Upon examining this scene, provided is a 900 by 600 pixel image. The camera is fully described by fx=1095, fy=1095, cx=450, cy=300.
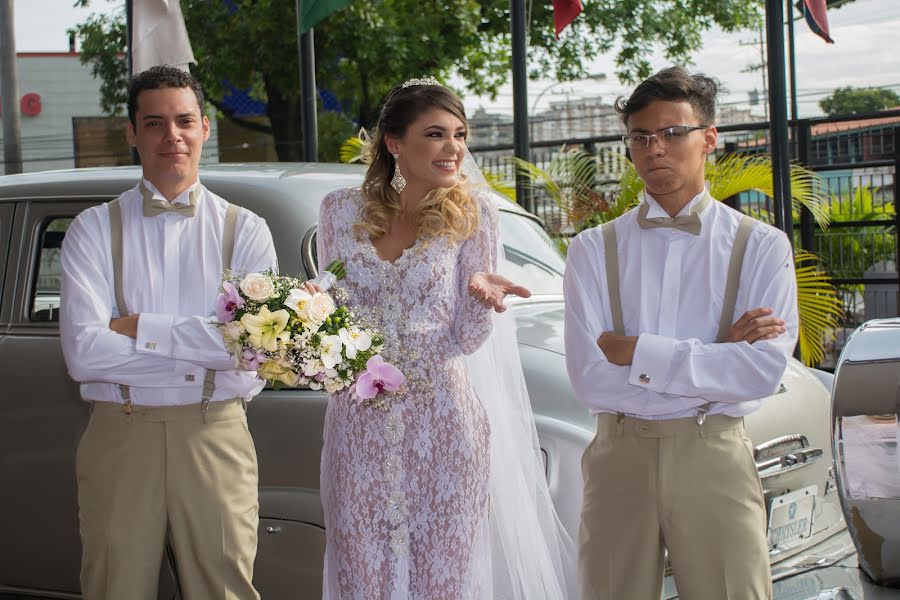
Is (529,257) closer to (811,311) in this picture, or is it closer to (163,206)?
(163,206)

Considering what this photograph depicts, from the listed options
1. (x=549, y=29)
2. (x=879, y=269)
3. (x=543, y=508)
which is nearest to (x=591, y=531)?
(x=543, y=508)

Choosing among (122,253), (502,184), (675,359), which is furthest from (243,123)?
(675,359)

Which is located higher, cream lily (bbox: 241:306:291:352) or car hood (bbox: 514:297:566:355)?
cream lily (bbox: 241:306:291:352)

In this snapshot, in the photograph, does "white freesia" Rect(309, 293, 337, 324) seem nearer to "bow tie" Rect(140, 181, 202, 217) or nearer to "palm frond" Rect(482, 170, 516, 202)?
"bow tie" Rect(140, 181, 202, 217)

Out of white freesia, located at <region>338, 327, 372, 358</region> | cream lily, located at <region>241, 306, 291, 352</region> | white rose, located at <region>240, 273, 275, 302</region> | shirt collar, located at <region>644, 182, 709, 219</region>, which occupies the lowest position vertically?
white freesia, located at <region>338, 327, 372, 358</region>

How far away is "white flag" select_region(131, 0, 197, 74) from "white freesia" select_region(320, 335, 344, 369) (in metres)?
5.17

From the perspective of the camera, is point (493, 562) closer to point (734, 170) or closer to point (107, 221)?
point (107, 221)

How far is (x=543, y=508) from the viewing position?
12.7 ft

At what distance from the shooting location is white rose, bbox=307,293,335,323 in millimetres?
3178

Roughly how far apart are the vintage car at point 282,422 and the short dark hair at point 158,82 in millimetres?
660

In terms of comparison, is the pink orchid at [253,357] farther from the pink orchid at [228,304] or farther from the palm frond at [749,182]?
the palm frond at [749,182]

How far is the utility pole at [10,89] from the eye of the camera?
1470 cm

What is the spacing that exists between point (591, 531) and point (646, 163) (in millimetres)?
1117

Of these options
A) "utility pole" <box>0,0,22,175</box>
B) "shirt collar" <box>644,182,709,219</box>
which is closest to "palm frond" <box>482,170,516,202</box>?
"shirt collar" <box>644,182,709,219</box>
